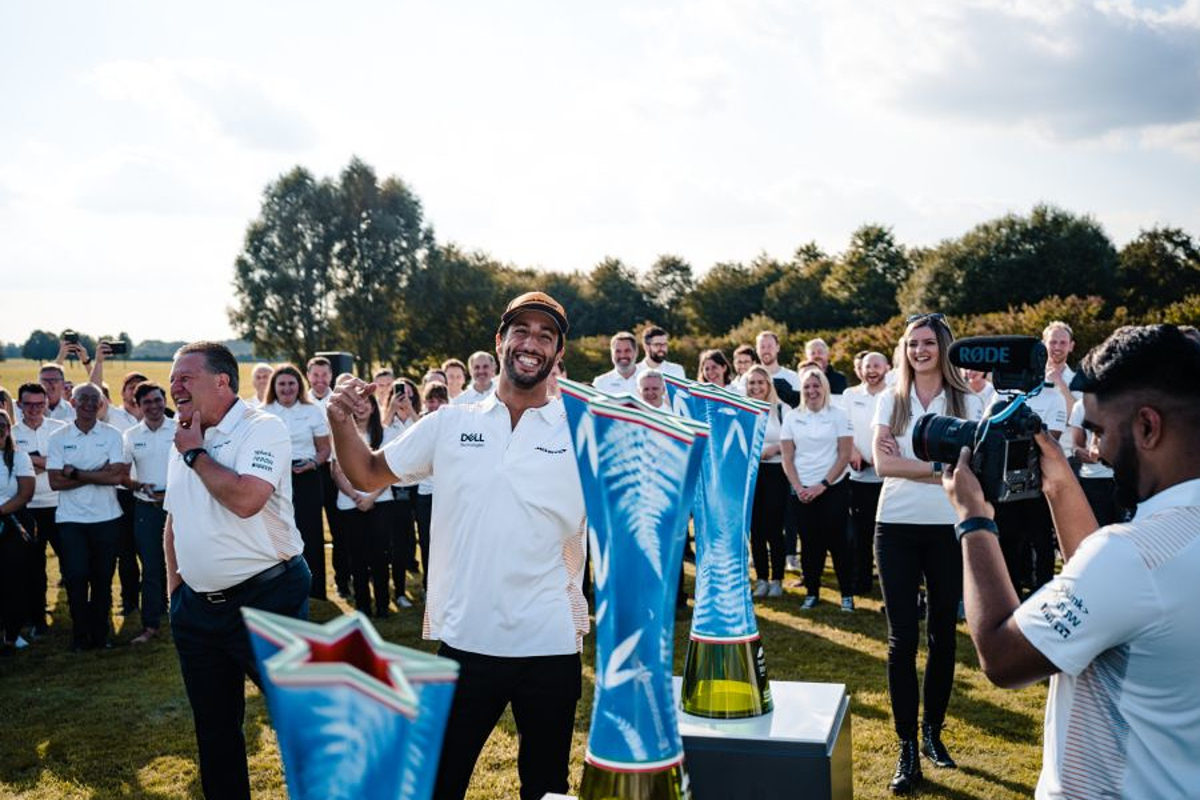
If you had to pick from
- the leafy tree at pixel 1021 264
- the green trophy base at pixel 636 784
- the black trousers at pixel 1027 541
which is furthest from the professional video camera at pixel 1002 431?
the leafy tree at pixel 1021 264

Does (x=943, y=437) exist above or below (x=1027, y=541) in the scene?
above

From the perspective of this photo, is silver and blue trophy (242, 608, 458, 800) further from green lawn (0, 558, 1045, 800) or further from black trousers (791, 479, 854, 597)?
black trousers (791, 479, 854, 597)

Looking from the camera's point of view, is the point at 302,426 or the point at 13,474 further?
the point at 302,426

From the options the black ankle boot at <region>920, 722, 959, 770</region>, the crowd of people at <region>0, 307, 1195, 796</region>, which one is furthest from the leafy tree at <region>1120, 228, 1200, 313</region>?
the black ankle boot at <region>920, 722, 959, 770</region>

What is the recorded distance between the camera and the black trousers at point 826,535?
8320 mm

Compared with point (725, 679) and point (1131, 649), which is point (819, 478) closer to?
point (725, 679)

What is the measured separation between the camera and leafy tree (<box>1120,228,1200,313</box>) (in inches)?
1278

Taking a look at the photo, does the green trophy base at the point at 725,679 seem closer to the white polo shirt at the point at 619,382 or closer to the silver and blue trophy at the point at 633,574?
the silver and blue trophy at the point at 633,574

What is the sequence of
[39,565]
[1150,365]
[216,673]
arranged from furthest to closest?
1. [39,565]
2. [216,673]
3. [1150,365]

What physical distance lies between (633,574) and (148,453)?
676cm

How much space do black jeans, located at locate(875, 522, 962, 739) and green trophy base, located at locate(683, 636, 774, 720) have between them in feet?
6.27

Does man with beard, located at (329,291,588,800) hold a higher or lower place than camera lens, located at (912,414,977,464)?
lower

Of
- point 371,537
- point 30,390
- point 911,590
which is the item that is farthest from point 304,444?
point 911,590

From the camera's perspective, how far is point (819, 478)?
27.5 ft
